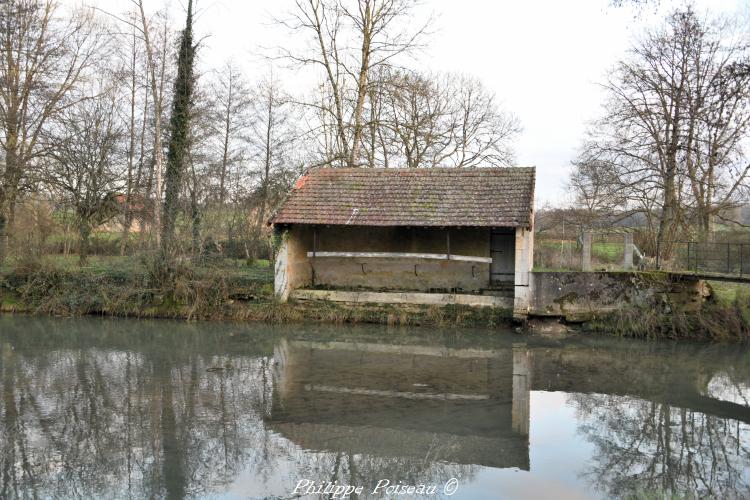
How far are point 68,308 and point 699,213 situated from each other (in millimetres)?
16692

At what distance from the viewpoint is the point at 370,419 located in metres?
6.46

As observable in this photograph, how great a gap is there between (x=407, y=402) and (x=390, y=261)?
24.2 ft

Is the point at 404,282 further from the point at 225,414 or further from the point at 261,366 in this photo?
the point at 225,414

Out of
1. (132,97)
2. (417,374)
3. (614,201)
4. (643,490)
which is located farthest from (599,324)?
(132,97)

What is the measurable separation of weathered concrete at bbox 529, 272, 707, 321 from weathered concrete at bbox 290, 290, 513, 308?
80cm

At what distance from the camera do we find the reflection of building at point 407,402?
224 inches

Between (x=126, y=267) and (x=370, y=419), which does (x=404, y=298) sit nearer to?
(x=370, y=419)

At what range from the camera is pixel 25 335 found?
1156 centimetres

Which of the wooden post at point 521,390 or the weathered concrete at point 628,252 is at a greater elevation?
the weathered concrete at point 628,252

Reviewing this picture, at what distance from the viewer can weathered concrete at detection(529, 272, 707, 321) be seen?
1199cm

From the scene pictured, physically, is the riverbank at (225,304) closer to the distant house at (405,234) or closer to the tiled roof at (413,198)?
the distant house at (405,234)

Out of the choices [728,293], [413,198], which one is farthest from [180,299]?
[728,293]

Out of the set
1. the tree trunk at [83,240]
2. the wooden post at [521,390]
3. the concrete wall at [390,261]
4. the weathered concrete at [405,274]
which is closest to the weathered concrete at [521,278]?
the wooden post at [521,390]

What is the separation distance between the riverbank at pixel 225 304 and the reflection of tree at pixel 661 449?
5121 mm
